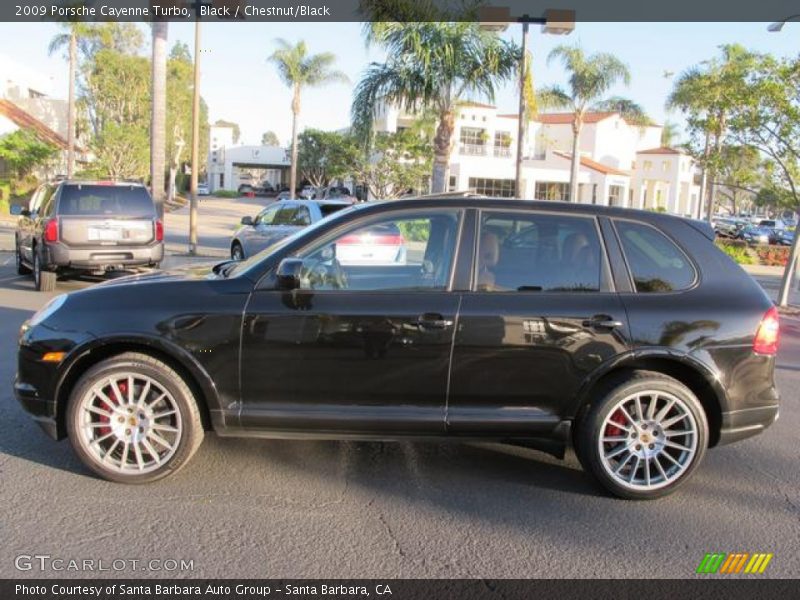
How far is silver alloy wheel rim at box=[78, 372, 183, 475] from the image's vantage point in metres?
4.15

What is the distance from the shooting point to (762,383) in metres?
4.30

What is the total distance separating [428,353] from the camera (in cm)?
411

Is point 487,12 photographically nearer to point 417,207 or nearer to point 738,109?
point 738,109

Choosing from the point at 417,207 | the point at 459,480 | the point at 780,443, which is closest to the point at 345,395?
the point at 459,480

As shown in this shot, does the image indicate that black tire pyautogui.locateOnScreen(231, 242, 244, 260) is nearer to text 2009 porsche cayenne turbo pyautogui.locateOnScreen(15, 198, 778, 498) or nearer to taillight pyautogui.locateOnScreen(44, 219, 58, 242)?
taillight pyautogui.locateOnScreen(44, 219, 58, 242)

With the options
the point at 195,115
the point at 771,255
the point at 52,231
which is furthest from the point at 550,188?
the point at 52,231

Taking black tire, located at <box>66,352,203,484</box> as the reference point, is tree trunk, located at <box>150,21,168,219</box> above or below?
above

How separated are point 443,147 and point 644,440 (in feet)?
48.7

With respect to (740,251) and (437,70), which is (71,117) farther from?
(740,251)

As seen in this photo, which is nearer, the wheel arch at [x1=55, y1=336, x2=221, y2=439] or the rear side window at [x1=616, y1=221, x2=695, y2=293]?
the wheel arch at [x1=55, y1=336, x2=221, y2=439]

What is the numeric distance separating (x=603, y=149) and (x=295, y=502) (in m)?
56.2

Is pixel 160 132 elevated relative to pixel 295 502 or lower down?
elevated

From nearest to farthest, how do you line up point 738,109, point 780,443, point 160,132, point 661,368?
point 661,368 < point 780,443 < point 738,109 < point 160,132

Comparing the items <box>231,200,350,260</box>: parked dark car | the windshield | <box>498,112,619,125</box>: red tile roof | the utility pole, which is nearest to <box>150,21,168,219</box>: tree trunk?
the utility pole
